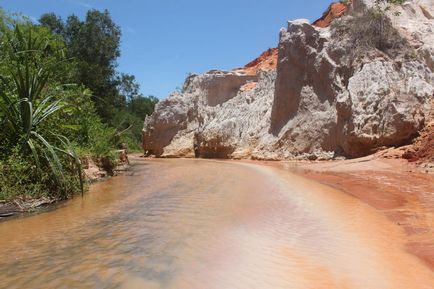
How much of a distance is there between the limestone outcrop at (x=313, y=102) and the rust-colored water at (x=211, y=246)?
25.7 ft

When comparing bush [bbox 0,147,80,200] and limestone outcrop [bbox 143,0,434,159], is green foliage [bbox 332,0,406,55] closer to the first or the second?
limestone outcrop [bbox 143,0,434,159]

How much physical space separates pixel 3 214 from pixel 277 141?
49.7ft

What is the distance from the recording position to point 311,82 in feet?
64.7

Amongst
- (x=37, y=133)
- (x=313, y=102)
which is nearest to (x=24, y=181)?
(x=37, y=133)

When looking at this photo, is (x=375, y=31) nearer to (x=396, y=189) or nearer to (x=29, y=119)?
(x=396, y=189)

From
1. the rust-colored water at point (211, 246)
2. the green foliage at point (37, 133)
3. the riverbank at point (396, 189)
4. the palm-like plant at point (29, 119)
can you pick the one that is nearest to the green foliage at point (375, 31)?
the riverbank at point (396, 189)

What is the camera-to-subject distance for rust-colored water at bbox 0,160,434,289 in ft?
12.6

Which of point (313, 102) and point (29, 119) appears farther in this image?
point (313, 102)

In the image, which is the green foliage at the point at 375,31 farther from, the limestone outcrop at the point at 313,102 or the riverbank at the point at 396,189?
the riverbank at the point at 396,189

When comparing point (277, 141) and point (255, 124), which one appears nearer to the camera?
point (277, 141)

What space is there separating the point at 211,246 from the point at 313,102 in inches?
607

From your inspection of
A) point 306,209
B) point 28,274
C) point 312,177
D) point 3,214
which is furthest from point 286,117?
point 28,274

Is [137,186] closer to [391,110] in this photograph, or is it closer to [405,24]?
[391,110]

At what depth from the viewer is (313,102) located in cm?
1930
